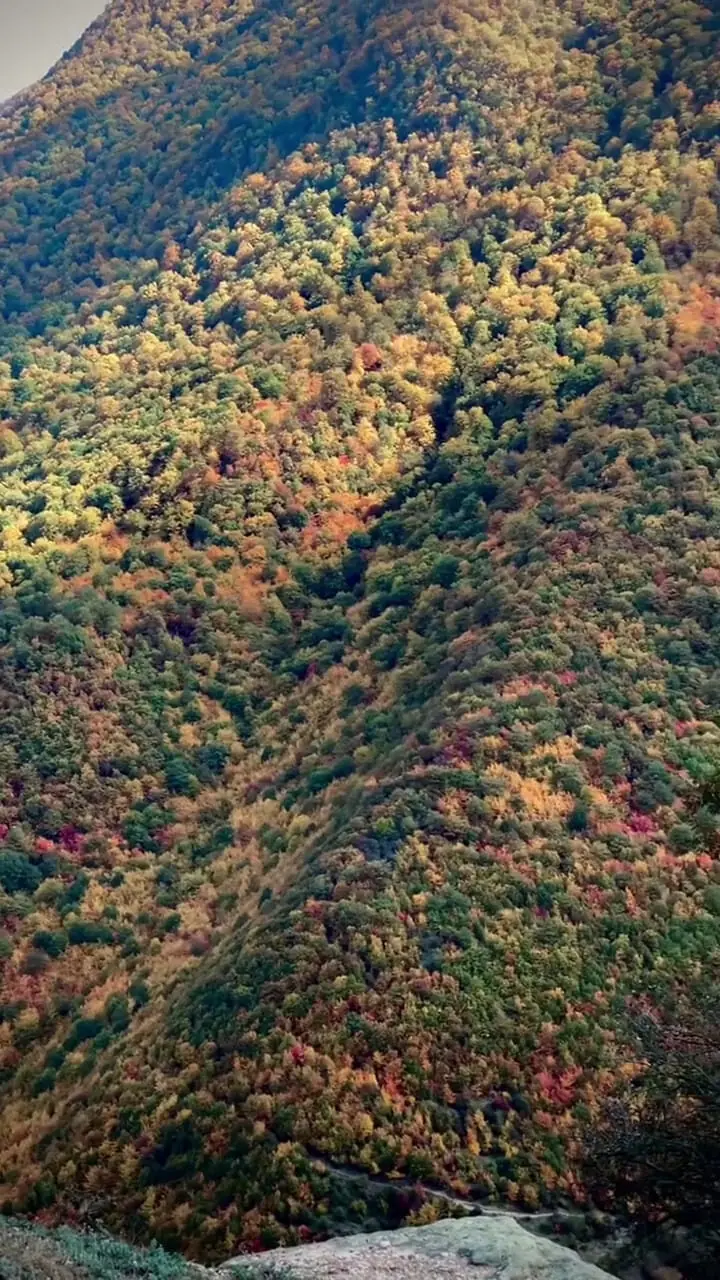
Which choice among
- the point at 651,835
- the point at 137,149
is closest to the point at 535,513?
the point at 651,835

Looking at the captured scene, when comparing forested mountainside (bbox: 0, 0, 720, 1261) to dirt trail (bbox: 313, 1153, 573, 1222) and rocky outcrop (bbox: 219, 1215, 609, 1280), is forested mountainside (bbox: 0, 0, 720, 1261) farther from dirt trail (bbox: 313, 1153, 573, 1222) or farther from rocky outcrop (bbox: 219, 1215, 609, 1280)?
rocky outcrop (bbox: 219, 1215, 609, 1280)

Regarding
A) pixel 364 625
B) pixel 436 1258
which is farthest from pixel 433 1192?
pixel 364 625

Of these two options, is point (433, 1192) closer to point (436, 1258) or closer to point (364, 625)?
point (436, 1258)

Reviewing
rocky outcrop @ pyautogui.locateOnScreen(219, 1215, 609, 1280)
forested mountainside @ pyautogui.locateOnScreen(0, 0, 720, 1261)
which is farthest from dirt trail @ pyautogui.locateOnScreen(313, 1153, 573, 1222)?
rocky outcrop @ pyautogui.locateOnScreen(219, 1215, 609, 1280)

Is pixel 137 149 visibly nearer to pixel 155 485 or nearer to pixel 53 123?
pixel 53 123

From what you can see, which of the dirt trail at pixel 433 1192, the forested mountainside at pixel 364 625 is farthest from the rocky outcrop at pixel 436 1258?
the forested mountainside at pixel 364 625

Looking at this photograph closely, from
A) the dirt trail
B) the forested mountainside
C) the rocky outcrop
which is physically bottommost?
the dirt trail
